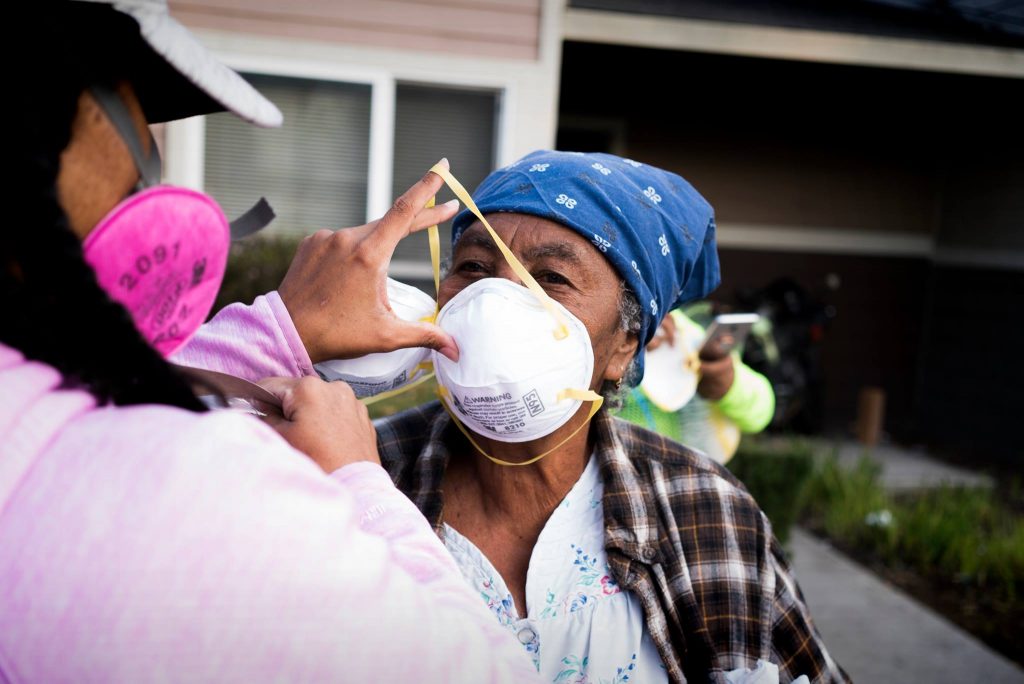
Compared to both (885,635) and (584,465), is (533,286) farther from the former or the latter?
(885,635)

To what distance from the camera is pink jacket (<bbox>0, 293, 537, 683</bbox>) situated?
0.82m

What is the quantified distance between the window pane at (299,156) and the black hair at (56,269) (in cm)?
507

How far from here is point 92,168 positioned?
0.98 metres

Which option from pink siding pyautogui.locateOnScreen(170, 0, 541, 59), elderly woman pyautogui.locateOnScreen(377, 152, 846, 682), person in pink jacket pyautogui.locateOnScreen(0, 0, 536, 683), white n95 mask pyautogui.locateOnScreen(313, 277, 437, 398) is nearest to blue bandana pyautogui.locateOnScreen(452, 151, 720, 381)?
elderly woman pyautogui.locateOnScreen(377, 152, 846, 682)

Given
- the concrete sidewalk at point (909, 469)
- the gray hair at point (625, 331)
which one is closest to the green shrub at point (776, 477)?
the concrete sidewalk at point (909, 469)

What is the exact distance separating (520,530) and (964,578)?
4.75m

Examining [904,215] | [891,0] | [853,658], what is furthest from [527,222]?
[904,215]

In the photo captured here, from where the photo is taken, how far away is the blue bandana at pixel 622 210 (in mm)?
1919

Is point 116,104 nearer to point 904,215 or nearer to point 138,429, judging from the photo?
point 138,429

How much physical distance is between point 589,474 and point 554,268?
53 centimetres

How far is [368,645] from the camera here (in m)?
0.88

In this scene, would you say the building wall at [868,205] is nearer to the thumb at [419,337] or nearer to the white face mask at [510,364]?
the white face mask at [510,364]

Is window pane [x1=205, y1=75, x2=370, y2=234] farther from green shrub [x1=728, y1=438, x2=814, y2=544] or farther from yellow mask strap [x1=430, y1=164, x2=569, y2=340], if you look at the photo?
yellow mask strap [x1=430, y1=164, x2=569, y2=340]

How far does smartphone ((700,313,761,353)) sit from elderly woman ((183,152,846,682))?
76cm
